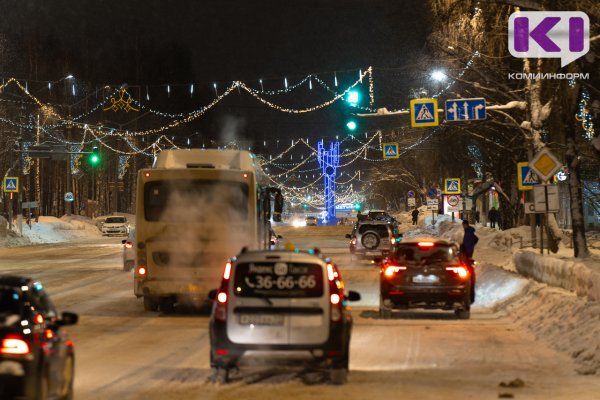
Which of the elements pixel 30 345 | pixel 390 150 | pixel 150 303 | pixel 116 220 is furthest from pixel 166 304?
pixel 116 220

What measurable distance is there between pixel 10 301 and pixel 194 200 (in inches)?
441

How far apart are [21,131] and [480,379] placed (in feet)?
176

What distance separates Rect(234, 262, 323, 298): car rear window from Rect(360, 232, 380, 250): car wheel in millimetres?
26200

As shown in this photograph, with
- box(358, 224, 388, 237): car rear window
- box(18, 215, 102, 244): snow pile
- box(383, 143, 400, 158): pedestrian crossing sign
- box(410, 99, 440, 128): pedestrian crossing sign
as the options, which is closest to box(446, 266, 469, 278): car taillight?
box(410, 99, 440, 128): pedestrian crossing sign

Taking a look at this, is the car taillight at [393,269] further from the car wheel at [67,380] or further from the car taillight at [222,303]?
the car wheel at [67,380]

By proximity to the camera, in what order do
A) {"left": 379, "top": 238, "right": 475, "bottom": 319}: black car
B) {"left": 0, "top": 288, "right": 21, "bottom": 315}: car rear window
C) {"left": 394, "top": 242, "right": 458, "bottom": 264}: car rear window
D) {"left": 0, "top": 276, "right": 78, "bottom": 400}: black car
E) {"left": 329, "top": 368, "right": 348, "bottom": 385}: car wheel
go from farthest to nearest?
{"left": 394, "top": 242, "right": 458, "bottom": 264}: car rear window
{"left": 379, "top": 238, "right": 475, "bottom": 319}: black car
{"left": 329, "top": 368, "right": 348, "bottom": 385}: car wheel
{"left": 0, "top": 288, "right": 21, "bottom": 315}: car rear window
{"left": 0, "top": 276, "right": 78, "bottom": 400}: black car

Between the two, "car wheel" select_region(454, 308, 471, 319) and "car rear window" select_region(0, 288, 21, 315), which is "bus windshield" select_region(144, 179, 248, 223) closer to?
"car wheel" select_region(454, 308, 471, 319)

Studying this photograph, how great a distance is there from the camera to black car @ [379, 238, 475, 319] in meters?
18.5

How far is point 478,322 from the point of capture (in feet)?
59.6

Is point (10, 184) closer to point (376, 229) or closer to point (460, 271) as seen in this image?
point (376, 229)

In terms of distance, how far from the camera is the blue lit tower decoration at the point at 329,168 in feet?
368

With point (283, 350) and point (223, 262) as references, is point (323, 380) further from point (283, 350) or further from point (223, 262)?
point (223, 262)

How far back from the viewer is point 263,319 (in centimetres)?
1083

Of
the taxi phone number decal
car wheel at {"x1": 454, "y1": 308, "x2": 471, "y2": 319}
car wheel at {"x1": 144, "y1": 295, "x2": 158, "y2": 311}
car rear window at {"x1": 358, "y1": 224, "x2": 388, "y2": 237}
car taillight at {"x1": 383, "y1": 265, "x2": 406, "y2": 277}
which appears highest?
car rear window at {"x1": 358, "y1": 224, "x2": 388, "y2": 237}
